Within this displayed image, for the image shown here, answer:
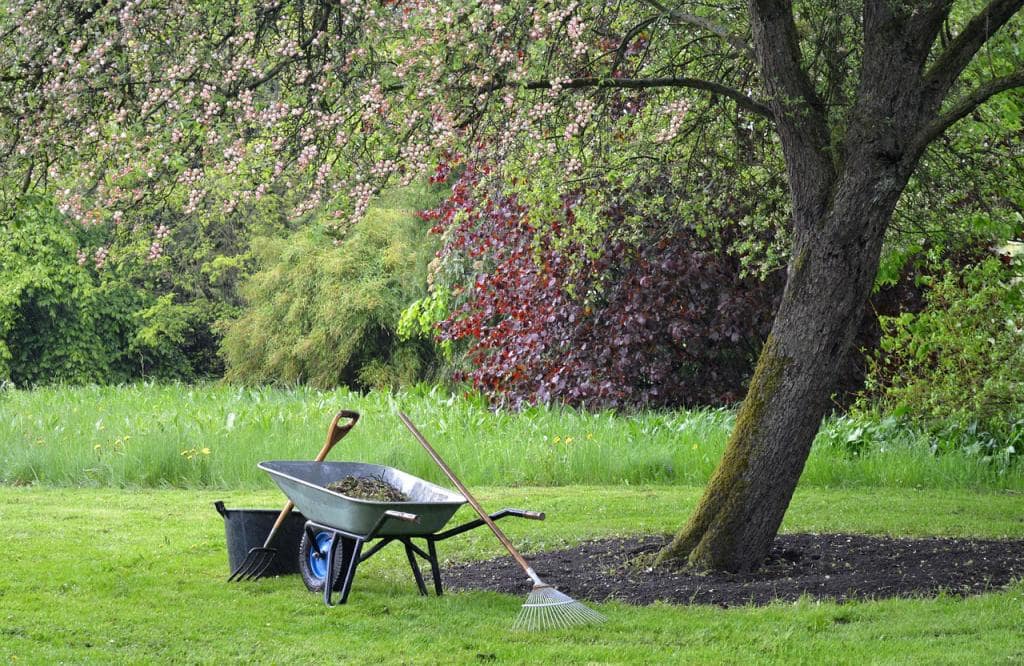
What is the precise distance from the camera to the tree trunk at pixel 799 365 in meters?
5.30

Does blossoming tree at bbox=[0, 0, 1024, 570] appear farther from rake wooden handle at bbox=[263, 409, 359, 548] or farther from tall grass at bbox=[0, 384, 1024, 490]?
tall grass at bbox=[0, 384, 1024, 490]

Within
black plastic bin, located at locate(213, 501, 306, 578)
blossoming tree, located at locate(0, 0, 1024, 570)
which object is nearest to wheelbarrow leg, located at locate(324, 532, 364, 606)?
black plastic bin, located at locate(213, 501, 306, 578)

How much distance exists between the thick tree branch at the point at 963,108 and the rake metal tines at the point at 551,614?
2.57 m

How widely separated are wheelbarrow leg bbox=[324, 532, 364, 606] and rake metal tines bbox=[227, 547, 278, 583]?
50cm

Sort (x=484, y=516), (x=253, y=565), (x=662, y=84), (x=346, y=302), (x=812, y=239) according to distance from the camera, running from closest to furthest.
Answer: (x=484, y=516) → (x=812, y=239) → (x=253, y=565) → (x=662, y=84) → (x=346, y=302)

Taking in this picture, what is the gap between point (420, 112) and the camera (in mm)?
5664

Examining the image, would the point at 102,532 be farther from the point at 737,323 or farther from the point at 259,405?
the point at 737,323

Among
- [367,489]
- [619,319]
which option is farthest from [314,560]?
[619,319]

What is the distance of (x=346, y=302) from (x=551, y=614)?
43.4 feet

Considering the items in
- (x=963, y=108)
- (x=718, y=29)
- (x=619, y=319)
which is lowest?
(x=619, y=319)

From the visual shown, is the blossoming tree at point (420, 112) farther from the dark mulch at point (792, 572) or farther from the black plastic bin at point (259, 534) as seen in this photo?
the black plastic bin at point (259, 534)

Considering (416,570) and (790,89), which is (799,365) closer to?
(790,89)

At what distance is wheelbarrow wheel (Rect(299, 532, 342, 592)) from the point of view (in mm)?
5342

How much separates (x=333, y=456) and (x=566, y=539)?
314 centimetres
